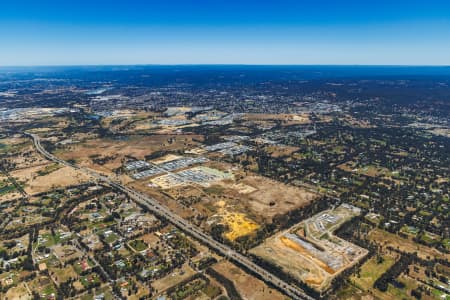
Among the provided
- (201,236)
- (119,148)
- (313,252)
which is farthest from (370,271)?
(119,148)

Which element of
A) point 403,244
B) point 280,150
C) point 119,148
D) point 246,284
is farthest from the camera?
point 119,148

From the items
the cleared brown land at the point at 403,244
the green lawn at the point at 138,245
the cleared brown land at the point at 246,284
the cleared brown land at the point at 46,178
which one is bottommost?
the cleared brown land at the point at 46,178

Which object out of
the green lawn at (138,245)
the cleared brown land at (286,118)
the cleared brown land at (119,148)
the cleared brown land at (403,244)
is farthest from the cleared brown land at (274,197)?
the cleared brown land at (286,118)

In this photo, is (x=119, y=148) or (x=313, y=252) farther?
(x=119, y=148)

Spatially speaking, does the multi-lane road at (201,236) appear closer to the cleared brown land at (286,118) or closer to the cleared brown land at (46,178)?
the cleared brown land at (46,178)

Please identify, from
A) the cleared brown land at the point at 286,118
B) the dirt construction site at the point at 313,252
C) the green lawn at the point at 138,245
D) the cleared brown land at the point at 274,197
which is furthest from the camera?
the cleared brown land at the point at 286,118

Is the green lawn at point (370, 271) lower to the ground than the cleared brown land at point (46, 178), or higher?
higher

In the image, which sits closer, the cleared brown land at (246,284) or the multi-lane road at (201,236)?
the cleared brown land at (246,284)

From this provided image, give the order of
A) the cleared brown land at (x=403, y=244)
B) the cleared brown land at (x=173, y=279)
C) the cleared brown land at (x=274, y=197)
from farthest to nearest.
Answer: the cleared brown land at (x=274, y=197)
the cleared brown land at (x=403, y=244)
the cleared brown land at (x=173, y=279)

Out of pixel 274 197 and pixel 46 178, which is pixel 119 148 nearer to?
pixel 46 178
